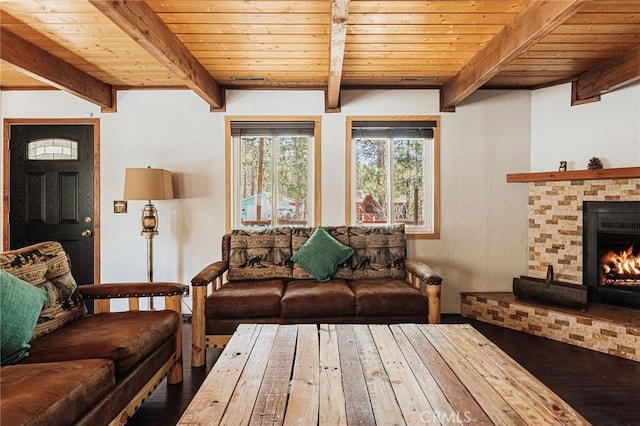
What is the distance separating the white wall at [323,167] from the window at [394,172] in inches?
4.1

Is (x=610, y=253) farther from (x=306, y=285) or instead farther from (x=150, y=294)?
(x=150, y=294)

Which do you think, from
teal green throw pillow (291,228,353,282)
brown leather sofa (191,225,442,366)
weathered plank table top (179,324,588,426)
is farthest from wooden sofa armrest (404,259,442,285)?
weathered plank table top (179,324,588,426)

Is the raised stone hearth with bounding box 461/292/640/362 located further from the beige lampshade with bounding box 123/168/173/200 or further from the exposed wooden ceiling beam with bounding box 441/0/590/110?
the beige lampshade with bounding box 123/168/173/200

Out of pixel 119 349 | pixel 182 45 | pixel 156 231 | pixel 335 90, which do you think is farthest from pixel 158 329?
pixel 335 90

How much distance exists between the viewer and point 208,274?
2924 millimetres

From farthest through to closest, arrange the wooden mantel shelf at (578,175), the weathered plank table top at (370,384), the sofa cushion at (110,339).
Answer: the wooden mantel shelf at (578,175), the sofa cushion at (110,339), the weathered plank table top at (370,384)

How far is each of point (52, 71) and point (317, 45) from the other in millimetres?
2323

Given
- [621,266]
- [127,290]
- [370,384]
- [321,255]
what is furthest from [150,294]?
[621,266]

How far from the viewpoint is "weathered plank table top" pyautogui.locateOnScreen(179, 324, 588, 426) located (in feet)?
4.08

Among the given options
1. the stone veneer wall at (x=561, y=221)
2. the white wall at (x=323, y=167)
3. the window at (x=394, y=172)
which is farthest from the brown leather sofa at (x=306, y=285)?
the stone veneer wall at (x=561, y=221)

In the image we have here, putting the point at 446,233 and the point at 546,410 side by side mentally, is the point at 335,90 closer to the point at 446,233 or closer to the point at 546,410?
the point at 446,233

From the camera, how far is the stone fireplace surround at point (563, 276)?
3006 mm

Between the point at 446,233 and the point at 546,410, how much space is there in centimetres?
285

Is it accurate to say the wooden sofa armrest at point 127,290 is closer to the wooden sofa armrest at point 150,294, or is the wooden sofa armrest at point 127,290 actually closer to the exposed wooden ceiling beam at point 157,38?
the wooden sofa armrest at point 150,294
